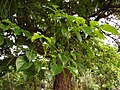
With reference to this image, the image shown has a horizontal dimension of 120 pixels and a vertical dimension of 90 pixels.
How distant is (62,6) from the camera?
1898 mm

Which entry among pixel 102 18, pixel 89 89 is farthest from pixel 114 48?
pixel 89 89

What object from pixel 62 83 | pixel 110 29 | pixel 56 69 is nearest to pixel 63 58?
pixel 56 69

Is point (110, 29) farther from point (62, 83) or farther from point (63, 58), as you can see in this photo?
point (62, 83)

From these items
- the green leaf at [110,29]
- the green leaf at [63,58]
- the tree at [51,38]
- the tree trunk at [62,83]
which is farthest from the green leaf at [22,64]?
the tree trunk at [62,83]

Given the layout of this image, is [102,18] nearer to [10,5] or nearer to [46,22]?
[46,22]

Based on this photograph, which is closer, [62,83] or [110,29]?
[110,29]

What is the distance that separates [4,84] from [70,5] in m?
3.07

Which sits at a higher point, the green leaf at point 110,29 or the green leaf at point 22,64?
the green leaf at point 110,29

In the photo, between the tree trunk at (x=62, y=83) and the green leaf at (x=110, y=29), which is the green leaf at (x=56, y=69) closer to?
the green leaf at (x=110, y=29)

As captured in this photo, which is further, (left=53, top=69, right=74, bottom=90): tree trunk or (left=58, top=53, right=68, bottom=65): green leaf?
(left=53, top=69, right=74, bottom=90): tree trunk

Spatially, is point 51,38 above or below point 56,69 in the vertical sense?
above

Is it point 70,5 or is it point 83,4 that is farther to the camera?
point 70,5

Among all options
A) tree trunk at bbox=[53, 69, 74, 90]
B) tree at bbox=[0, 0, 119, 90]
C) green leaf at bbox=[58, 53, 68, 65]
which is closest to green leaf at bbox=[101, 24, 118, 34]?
tree at bbox=[0, 0, 119, 90]

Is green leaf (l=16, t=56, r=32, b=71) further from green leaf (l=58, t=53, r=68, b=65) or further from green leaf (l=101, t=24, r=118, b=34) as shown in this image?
green leaf (l=101, t=24, r=118, b=34)
